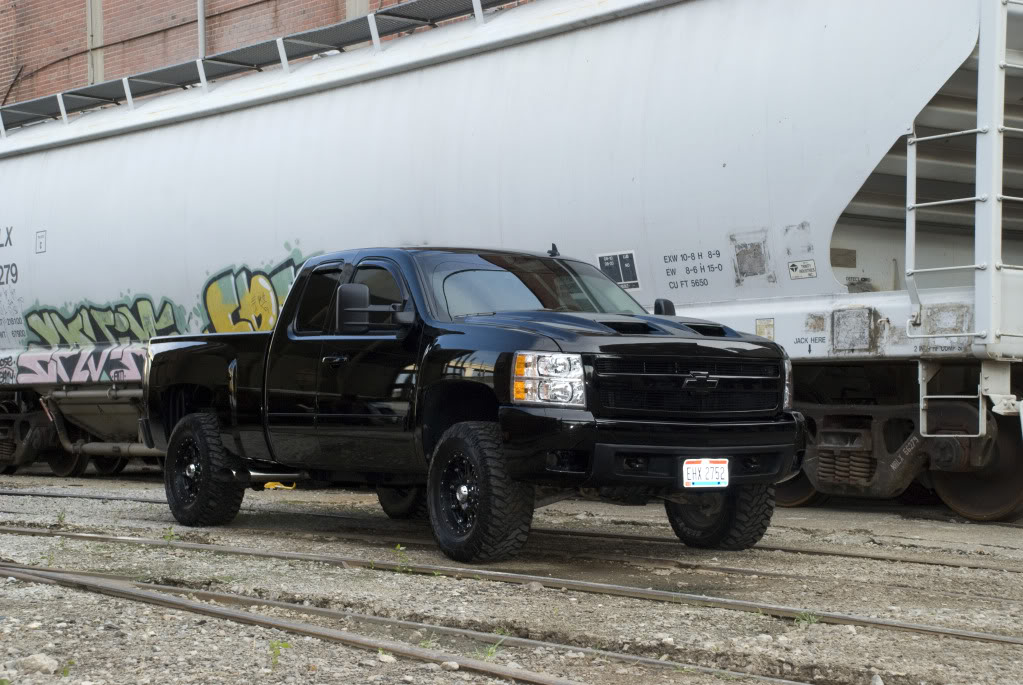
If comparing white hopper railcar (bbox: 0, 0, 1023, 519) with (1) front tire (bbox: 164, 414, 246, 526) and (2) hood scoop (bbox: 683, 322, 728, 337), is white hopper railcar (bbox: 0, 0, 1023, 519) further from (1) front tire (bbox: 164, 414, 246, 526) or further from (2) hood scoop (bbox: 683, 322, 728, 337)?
(1) front tire (bbox: 164, 414, 246, 526)

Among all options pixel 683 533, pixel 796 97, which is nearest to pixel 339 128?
pixel 796 97

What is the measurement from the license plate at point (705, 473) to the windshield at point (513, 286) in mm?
1485

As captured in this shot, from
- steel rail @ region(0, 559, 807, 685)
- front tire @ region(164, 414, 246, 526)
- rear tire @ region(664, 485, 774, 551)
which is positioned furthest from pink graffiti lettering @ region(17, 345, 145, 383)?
rear tire @ region(664, 485, 774, 551)

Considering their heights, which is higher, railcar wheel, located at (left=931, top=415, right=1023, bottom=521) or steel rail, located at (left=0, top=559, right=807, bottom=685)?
steel rail, located at (left=0, top=559, right=807, bottom=685)

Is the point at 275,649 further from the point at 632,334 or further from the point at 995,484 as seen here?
the point at 995,484

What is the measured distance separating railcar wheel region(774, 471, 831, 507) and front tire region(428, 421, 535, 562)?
4.43m

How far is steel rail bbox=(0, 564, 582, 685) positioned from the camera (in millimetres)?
4992

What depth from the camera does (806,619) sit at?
19.4ft

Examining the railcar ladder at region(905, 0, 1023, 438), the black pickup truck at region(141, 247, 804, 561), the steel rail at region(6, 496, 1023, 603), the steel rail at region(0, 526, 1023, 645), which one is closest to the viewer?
the steel rail at region(0, 526, 1023, 645)

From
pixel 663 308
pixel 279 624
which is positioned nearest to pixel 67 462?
pixel 663 308

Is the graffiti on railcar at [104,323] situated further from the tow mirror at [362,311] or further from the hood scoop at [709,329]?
the hood scoop at [709,329]

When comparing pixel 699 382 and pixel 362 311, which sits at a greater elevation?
pixel 362 311

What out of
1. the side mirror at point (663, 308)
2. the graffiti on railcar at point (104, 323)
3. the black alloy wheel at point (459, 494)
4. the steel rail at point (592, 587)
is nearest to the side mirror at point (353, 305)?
the black alloy wheel at point (459, 494)

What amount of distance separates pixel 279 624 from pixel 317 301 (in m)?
3.63
